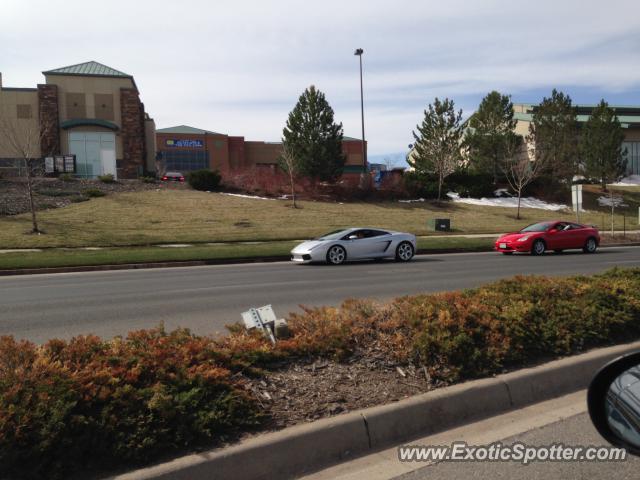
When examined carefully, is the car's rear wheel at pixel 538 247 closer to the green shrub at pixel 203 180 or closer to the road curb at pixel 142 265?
the road curb at pixel 142 265

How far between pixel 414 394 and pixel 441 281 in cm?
840

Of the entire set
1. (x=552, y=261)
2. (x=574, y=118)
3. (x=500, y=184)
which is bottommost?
(x=552, y=261)

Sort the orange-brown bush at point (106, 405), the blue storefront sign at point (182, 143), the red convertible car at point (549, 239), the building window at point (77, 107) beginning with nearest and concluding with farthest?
the orange-brown bush at point (106, 405)
the red convertible car at point (549, 239)
the building window at point (77, 107)
the blue storefront sign at point (182, 143)

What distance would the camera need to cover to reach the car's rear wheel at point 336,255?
56.7 feet

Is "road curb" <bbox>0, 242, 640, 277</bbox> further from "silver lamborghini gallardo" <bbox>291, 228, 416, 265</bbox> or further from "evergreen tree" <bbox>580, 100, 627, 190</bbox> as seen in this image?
"evergreen tree" <bbox>580, 100, 627, 190</bbox>

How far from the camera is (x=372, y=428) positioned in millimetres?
3803

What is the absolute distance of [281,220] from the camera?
104ft

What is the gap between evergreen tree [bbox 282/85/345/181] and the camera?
Answer: 136 ft

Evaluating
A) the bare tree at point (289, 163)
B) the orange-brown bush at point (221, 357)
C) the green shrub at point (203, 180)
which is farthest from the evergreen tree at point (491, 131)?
the orange-brown bush at point (221, 357)

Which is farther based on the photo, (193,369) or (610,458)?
(193,369)

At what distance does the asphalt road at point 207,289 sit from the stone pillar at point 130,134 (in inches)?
1455

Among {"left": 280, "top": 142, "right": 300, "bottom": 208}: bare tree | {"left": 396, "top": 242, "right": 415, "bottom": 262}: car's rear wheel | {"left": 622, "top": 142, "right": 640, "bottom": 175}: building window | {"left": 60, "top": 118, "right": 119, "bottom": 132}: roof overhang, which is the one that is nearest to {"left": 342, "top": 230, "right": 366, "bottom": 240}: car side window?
{"left": 396, "top": 242, "right": 415, "bottom": 262}: car's rear wheel

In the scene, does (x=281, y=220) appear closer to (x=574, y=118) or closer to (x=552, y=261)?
(x=552, y=261)

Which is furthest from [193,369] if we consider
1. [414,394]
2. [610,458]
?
[610,458]
